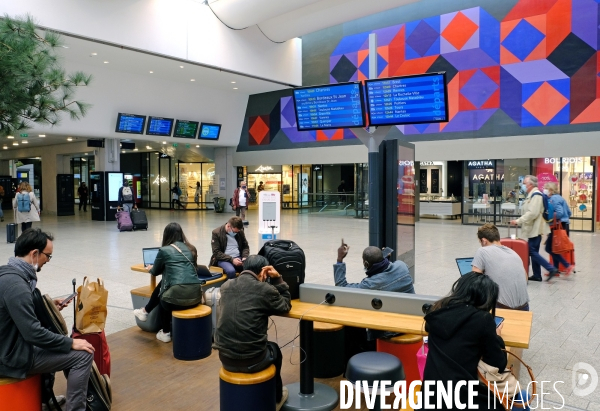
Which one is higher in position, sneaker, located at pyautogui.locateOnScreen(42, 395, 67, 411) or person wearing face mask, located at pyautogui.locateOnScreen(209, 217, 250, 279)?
person wearing face mask, located at pyautogui.locateOnScreen(209, 217, 250, 279)

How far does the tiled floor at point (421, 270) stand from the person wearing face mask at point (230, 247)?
1.29 m

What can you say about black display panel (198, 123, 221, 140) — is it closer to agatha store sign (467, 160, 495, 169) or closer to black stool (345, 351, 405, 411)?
agatha store sign (467, 160, 495, 169)

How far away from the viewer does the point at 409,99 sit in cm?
626

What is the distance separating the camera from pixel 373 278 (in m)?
4.00

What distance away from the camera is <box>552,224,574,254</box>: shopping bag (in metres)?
8.12

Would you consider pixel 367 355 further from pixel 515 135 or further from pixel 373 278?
pixel 515 135

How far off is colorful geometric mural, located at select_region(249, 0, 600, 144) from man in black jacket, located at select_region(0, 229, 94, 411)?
49.1ft

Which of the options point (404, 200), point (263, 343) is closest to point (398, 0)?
point (404, 200)

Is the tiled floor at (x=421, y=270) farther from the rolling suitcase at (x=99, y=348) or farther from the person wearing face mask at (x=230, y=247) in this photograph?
the rolling suitcase at (x=99, y=348)

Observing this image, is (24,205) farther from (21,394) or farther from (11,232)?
(21,394)

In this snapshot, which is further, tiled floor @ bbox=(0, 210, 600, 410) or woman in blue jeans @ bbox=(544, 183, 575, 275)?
woman in blue jeans @ bbox=(544, 183, 575, 275)

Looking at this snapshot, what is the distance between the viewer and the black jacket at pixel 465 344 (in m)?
2.41

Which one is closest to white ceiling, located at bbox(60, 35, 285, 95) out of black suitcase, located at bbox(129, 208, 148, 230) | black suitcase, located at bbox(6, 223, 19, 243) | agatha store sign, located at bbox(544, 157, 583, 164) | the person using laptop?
black suitcase, located at bbox(6, 223, 19, 243)

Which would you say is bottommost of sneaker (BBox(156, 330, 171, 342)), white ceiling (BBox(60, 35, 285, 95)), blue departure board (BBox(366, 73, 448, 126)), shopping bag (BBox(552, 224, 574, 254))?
sneaker (BBox(156, 330, 171, 342))
